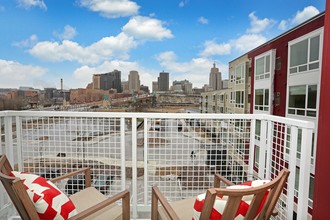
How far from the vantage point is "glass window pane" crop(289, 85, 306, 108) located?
140 inches

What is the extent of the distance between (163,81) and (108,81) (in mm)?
1810

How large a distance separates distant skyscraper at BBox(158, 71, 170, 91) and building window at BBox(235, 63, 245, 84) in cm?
342

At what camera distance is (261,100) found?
6016mm

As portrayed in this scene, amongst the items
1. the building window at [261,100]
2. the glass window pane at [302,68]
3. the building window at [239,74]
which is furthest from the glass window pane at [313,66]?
the building window at [239,74]

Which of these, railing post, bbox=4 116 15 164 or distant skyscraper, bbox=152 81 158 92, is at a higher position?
distant skyscraper, bbox=152 81 158 92

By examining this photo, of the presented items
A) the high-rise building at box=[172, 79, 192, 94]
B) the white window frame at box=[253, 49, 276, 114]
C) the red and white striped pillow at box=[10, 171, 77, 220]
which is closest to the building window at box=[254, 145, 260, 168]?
the red and white striped pillow at box=[10, 171, 77, 220]

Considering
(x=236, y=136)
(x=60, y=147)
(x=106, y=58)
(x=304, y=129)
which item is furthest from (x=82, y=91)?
(x=304, y=129)

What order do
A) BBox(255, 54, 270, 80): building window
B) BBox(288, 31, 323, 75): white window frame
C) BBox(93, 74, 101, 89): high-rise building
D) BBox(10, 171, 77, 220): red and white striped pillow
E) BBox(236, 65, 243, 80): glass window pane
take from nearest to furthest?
BBox(10, 171, 77, 220): red and white striped pillow
BBox(288, 31, 323, 75): white window frame
BBox(93, 74, 101, 89): high-rise building
BBox(255, 54, 270, 80): building window
BBox(236, 65, 243, 80): glass window pane

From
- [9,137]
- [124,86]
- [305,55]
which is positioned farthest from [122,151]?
[305,55]

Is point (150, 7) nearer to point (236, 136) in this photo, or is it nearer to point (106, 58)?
point (106, 58)

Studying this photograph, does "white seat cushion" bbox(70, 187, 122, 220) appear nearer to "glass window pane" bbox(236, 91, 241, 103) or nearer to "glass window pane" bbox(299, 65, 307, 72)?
"glass window pane" bbox(299, 65, 307, 72)

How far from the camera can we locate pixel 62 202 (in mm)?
982

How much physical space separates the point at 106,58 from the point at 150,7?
216 cm

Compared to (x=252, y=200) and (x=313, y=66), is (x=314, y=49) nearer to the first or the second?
(x=313, y=66)
